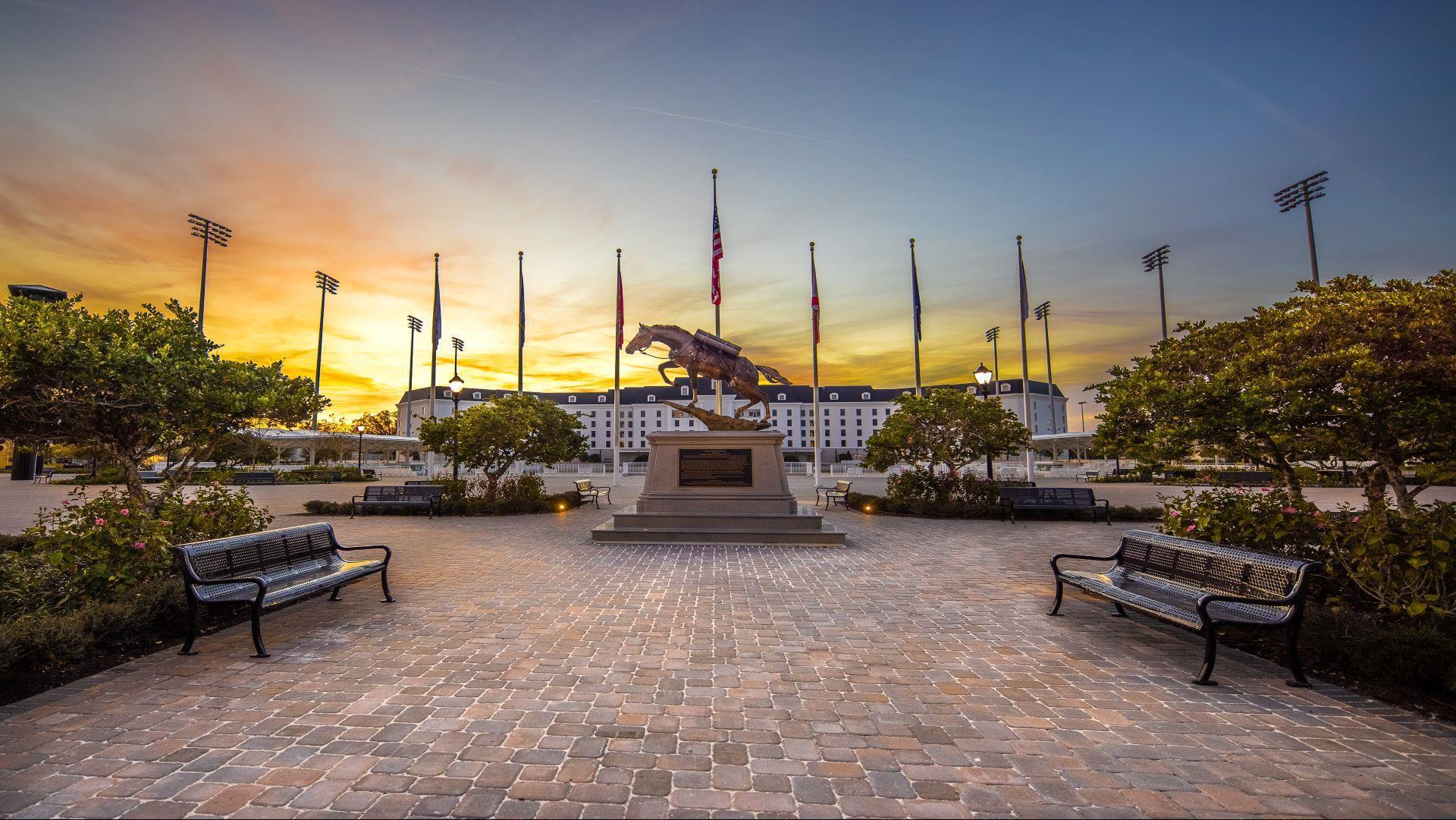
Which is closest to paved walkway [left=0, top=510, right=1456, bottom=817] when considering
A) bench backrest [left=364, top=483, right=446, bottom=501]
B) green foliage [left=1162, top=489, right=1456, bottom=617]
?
green foliage [left=1162, top=489, right=1456, bottom=617]

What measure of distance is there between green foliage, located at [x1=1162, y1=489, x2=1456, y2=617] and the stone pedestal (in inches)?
239

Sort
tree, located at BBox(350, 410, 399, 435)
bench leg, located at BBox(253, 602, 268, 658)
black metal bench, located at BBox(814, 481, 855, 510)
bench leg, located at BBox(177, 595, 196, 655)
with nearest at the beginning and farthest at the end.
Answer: bench leg, located at BBox(253, 602, 268, 658) < bench leg, located at BBox(177, 595, 196, 655) < black metal bench, located at BBox(814, 481, 855, 510) < tree, located at BBox(350, 410, 399, 435)

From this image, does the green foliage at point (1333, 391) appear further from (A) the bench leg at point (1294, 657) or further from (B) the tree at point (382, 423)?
(B) the tree at point (382, 423)

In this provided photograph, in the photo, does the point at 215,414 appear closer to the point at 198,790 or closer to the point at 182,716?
the point at 182,716

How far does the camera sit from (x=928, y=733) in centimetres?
382

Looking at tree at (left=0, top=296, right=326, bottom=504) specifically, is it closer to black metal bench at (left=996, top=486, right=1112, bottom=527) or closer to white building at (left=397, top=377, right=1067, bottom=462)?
black metal bench at (left=996, top=486, right=1112, bottom=527)

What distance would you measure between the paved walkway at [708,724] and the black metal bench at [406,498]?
1073cm

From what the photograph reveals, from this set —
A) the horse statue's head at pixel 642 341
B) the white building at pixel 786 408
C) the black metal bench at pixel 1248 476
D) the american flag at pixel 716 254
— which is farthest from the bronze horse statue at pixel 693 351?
the white building at pixel 786 408

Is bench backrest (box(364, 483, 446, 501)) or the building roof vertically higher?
the building roof

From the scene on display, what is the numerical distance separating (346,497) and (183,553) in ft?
70.9

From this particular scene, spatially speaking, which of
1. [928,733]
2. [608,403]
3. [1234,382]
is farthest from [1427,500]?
[608,403]

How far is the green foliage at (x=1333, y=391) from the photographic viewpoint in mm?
6359

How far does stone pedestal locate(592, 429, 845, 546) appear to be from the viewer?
11.9 metres

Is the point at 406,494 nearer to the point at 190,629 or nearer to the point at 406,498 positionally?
the point at 406,498
